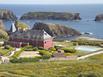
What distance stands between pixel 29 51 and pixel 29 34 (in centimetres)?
690

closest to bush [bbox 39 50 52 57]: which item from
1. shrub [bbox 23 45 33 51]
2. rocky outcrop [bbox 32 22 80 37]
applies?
shrub [bbox 23 45 33 51]

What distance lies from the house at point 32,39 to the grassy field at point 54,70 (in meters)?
23.3

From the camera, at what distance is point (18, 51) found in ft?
254

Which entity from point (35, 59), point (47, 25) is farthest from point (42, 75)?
point (47, 25)

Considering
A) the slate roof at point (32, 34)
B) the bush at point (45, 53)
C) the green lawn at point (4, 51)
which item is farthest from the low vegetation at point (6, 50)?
the bush at point (45, 53)

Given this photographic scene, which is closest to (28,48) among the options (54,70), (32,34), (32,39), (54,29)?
(32,39)

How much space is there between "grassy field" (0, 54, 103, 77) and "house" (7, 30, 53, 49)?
76.4ft

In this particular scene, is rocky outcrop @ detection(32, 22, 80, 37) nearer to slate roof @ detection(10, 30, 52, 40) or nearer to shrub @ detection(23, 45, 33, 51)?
slate roof @ detection(10, 30, 52, 40)

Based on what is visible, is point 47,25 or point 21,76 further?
point 47,25

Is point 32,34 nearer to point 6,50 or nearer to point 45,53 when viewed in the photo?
point 6,50

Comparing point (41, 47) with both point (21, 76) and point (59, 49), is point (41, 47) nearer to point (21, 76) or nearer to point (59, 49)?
point (59, 49)

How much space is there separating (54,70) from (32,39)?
2899 cm

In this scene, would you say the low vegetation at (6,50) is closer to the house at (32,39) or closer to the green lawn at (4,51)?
the green lawn at (4,51)

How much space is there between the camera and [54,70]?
183 feet
